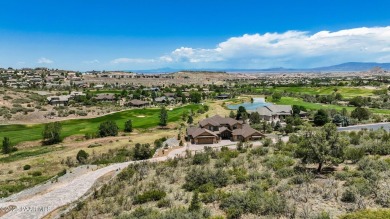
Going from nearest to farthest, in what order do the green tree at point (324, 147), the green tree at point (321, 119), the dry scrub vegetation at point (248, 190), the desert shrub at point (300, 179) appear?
the dry scrub vegetation at point (248, 190), the desert shrub at point (300, 179), the green tree at point (324, 147), the green tree at point (321, 119)

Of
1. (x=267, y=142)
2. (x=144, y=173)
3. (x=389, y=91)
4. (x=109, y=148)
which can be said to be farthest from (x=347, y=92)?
(x=144, y=173)

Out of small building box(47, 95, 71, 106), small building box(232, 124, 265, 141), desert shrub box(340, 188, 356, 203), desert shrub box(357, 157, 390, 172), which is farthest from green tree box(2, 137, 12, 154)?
small building box(47, 95, 71, 106)

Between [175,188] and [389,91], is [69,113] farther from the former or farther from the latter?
[389,91]

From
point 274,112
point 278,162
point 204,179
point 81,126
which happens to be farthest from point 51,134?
point 274,112

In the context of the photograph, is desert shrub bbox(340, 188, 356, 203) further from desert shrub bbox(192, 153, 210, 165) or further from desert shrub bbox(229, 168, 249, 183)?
desert shrub bbox(192, 153, 210, 165)

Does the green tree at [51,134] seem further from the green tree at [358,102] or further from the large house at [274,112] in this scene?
the green tree at [358,102]

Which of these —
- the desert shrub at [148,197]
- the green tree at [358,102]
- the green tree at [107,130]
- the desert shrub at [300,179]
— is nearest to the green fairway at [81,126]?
the green tree at [107,130]
